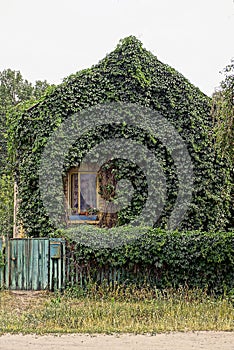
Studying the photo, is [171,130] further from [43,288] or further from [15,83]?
[15,83]

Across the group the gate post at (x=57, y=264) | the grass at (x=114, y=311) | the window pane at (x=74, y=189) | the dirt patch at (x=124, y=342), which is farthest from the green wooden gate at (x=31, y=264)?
the dirt patch at (x=124, y=342)

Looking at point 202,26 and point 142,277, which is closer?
point 142,277

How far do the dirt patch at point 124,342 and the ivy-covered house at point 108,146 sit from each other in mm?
7748

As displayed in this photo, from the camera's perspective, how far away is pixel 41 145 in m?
16.2

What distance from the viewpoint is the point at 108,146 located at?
1659 centimetres

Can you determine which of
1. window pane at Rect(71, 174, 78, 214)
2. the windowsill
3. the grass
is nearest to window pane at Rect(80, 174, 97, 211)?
window pane at Rect(71, 174, 78, 214)

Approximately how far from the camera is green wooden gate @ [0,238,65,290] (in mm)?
12898

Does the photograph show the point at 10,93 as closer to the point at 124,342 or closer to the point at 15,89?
the point at 15,89

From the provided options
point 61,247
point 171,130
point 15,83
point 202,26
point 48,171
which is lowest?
point 61,247

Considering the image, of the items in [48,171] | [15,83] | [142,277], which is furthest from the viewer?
[15,83]

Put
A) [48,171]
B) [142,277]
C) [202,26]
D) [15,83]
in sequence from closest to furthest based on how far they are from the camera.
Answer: [142,277], [202,26], [48,171], [15,83]

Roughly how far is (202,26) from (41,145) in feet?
20.7

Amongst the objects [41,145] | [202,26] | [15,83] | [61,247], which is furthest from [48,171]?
[15,83]

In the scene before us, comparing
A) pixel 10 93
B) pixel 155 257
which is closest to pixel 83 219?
pixel 155 257
